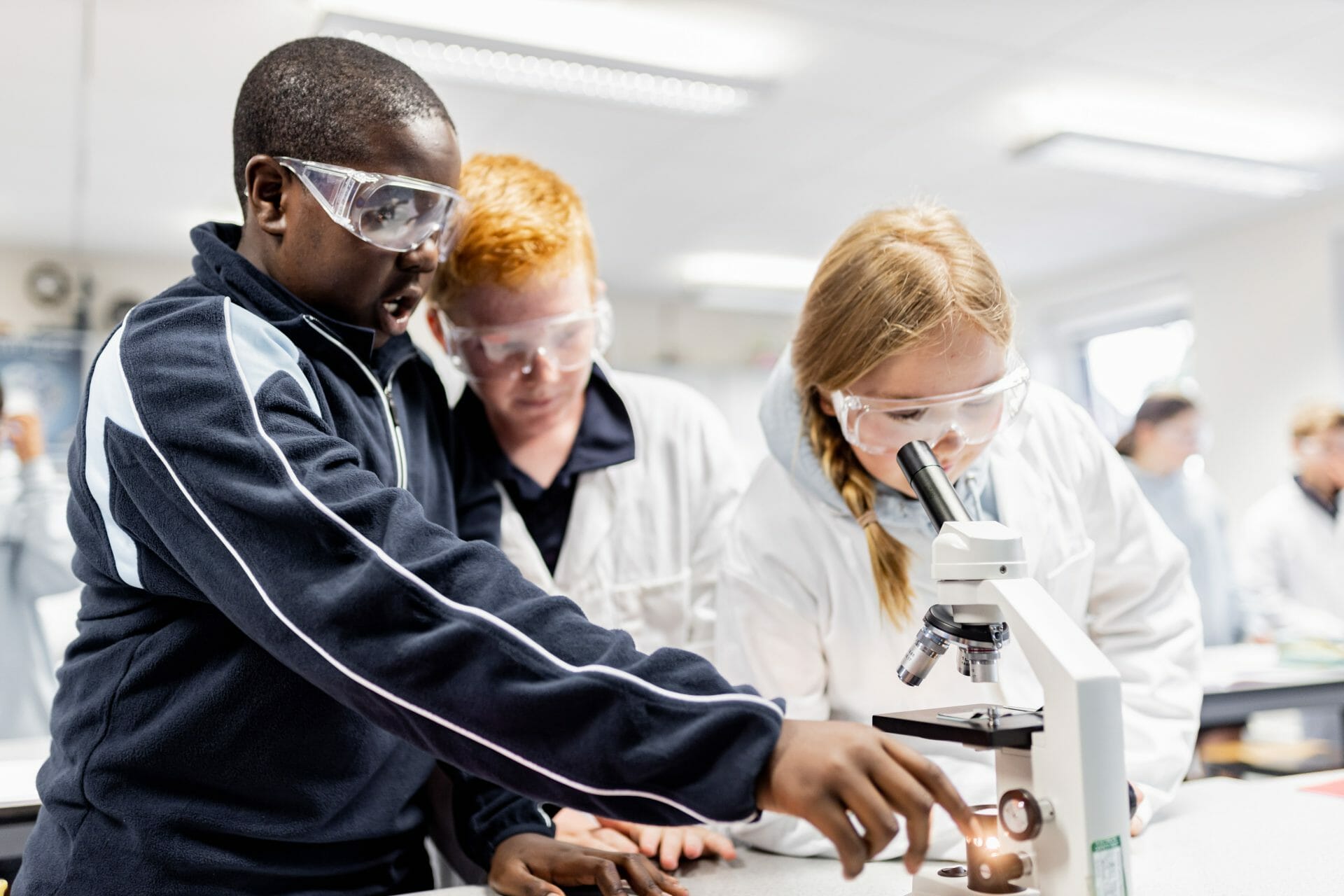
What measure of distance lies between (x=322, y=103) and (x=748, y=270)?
603cm

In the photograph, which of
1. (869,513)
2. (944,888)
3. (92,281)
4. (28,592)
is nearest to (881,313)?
(869,513)

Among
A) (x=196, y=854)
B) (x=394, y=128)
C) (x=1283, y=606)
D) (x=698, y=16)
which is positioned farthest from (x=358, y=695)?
(x=1283, y=606)

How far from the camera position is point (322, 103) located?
43.1 inches

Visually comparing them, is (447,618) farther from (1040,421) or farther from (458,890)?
(1040,421)

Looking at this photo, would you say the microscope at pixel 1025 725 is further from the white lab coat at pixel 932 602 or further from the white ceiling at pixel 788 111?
the white ceiling at pixel 788 111

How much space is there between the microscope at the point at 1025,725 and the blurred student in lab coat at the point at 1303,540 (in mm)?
4249

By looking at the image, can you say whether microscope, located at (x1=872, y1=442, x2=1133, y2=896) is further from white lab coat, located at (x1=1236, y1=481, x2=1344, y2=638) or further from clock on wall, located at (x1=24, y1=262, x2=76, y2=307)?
clock on wall, located at (x1=24, y1=262, x2=76, y2=307)

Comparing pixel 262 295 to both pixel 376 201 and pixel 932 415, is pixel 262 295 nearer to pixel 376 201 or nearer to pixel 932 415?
pixel 376 201

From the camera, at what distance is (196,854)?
1021 millimetres

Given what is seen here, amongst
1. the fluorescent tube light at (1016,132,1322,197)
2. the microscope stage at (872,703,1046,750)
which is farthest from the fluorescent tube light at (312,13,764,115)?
the microscope stage at (872,703,1046,750)

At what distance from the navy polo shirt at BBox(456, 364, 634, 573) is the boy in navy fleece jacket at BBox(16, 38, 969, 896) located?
0.86ft

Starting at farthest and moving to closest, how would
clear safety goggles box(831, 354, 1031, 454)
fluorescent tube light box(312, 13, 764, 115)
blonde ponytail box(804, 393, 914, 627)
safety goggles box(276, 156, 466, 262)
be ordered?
fluorescent tube light box(312, 13, 764, 115) → blonde ponytail box(804, 393, 914, 627) → clear safety goggles box(831, 354, 1031, 454) → safety goggles box(276, 156, 466, 262)

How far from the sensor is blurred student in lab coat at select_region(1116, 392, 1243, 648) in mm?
4590

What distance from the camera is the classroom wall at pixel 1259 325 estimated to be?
19.4 ft
